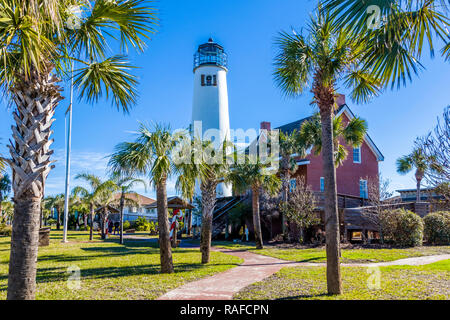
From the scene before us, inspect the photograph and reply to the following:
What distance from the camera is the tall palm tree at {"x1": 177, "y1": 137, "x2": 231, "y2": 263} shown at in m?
11.9

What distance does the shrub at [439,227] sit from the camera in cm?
1897

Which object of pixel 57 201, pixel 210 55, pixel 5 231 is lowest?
pixel 5 231

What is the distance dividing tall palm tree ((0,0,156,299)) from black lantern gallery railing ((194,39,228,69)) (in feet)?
103

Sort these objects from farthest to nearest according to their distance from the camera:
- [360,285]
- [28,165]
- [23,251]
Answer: [360,285] < [28,165] < [23,251]

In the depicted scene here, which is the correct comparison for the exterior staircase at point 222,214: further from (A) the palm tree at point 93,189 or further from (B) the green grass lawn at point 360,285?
(B) the green grass lawn at point 360,285

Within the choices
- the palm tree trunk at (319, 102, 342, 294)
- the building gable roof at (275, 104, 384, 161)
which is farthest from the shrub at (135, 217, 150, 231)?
the palm tree trunk at (319, 102, 342, 294)

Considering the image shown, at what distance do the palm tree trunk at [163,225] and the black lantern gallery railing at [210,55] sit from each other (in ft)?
93.6

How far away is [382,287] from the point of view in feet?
27.2

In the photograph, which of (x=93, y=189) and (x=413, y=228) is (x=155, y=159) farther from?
(x=93, y=189)

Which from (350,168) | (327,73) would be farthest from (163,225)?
(350,168)

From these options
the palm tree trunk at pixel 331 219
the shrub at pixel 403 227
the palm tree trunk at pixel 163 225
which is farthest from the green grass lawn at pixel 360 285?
the shrub at pixel 403 227

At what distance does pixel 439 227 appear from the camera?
1903 cm

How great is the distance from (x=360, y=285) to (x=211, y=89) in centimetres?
2986
